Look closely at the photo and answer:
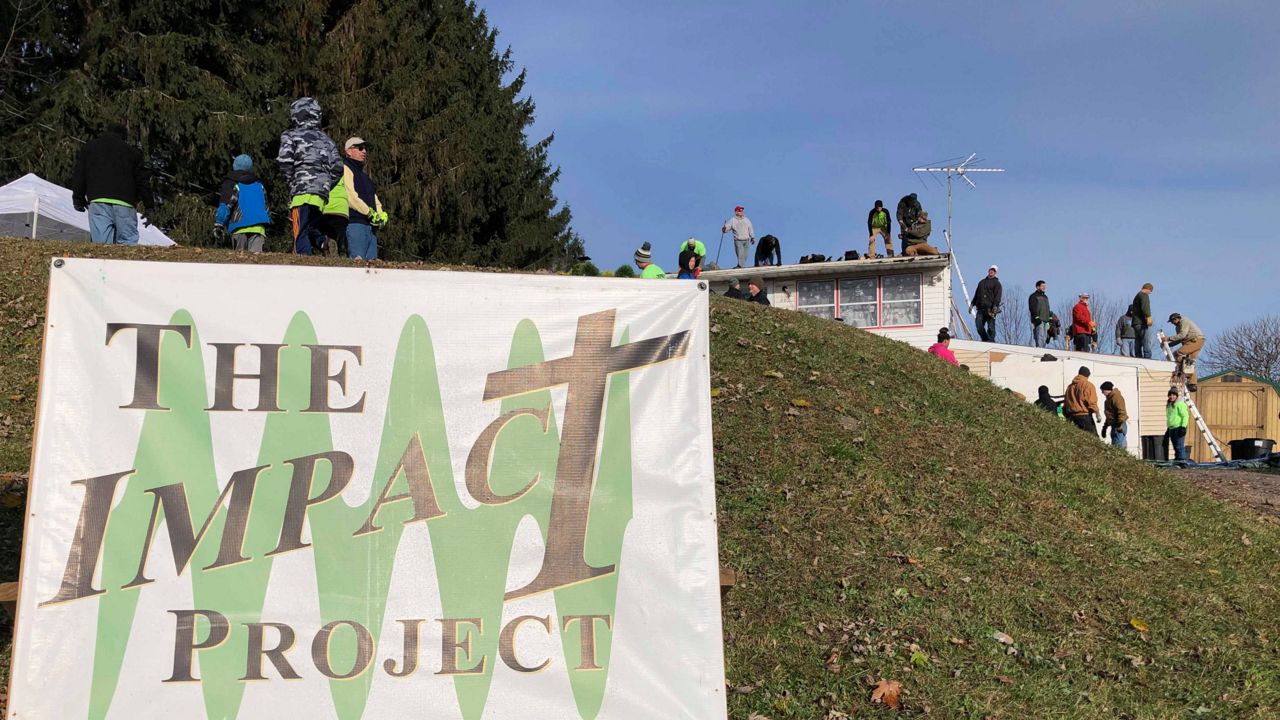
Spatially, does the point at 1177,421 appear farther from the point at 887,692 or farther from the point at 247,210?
the point at 887,692

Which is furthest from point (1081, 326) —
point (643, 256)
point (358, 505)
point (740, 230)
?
point (358, 505)

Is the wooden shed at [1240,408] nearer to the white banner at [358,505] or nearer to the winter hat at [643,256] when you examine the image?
the winter hat at [643,256]

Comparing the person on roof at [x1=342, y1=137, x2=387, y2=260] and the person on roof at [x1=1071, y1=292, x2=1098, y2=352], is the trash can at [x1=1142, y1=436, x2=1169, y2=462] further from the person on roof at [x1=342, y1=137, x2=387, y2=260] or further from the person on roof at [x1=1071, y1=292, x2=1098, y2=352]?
the person on roof at [x1=342, y1=137, x2=387, y2=260]

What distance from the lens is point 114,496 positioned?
3.75 meters

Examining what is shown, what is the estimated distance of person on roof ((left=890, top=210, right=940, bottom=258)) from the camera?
2756 centimetres

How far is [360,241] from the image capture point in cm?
1164

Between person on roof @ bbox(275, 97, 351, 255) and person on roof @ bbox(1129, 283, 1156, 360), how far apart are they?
19.2 m

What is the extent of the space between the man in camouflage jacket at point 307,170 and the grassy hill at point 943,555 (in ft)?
4.91

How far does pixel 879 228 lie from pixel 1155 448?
30.7ft

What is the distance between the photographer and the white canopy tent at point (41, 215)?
56.3 ft

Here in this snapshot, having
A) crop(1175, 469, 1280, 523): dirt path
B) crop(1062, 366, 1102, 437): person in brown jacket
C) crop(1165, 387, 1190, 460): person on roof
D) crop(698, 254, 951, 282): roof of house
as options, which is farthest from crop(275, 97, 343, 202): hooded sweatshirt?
crop(1165, 387, 1190, 460): person on roof

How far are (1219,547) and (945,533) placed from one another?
2.83m

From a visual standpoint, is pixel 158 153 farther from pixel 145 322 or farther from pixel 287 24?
pixel 145 322

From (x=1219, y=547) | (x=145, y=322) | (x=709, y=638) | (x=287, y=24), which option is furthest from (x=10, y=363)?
(x=287, y=24)
